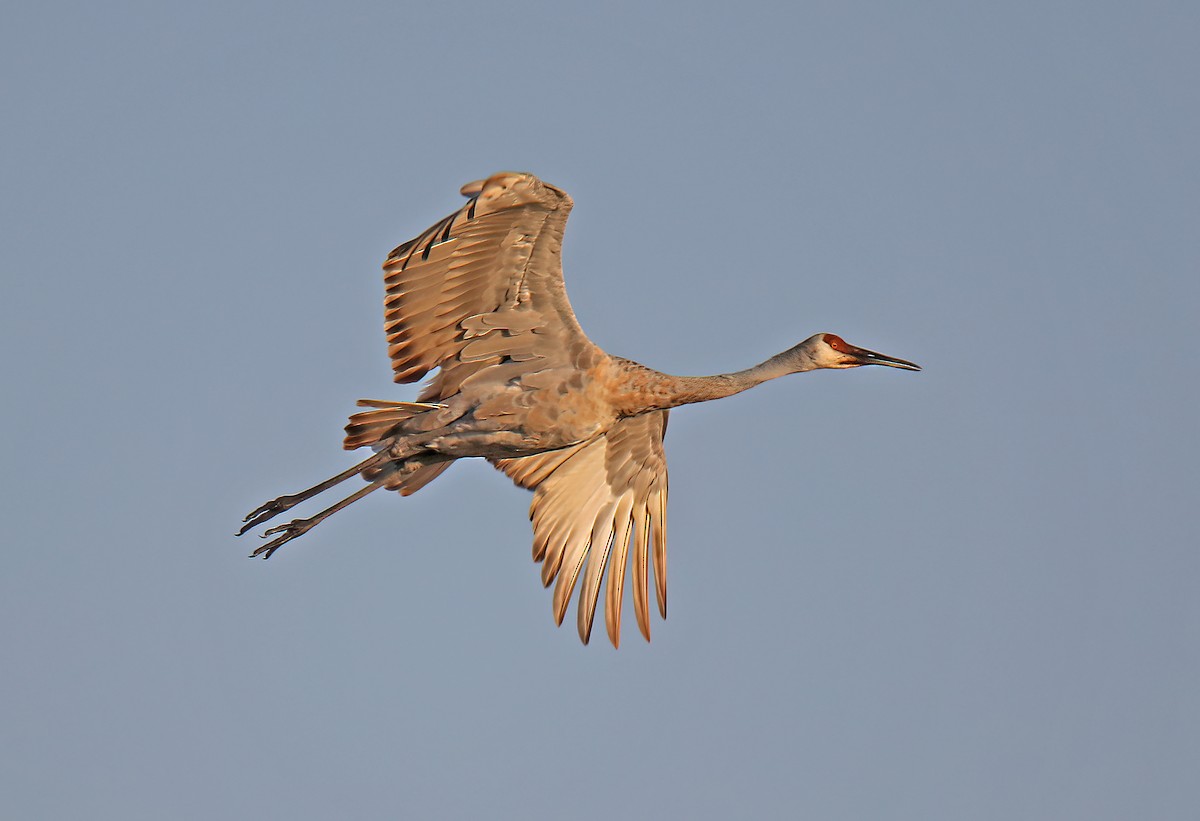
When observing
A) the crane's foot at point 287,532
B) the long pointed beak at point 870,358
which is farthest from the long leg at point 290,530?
the long pointed beak at point 870,358

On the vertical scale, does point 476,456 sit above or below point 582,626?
above

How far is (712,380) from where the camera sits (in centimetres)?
1484

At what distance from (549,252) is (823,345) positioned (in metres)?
2.87

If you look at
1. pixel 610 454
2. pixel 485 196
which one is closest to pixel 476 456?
pixel 610 454

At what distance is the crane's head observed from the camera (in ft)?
50.9

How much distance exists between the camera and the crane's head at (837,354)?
1552cm

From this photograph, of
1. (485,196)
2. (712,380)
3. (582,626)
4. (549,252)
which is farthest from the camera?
(582,626)

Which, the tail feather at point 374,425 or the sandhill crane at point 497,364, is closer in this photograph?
the sandhill crane at point 497,364

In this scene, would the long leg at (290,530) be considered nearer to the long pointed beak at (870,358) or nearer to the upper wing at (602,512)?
the upper wing at (602,512)

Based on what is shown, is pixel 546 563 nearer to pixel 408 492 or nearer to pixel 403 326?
pixel 408 492

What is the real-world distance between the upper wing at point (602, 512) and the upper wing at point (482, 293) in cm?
167

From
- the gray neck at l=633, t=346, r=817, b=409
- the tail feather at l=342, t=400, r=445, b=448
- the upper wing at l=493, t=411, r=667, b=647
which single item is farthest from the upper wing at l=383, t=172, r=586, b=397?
the upper wing at l=493, t=411, r=667, b=647

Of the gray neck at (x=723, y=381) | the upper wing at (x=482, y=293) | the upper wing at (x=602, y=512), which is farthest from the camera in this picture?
the upper wing at (x=602, y=512)

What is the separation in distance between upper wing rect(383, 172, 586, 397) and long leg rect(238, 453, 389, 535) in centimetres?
72
